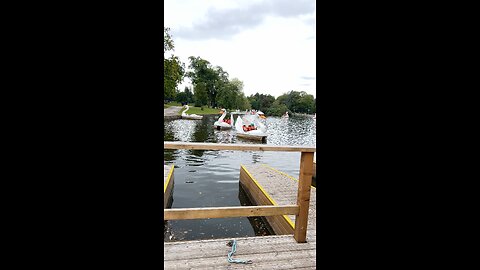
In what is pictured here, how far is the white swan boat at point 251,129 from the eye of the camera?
16688 millimetres

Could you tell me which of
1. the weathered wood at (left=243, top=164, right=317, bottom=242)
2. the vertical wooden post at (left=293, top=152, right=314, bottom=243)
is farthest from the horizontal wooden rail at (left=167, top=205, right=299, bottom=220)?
the weathered wood at (left=243, top=164, right=317, bottom=242)

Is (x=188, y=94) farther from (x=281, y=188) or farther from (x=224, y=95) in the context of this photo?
(x=281, y=188)

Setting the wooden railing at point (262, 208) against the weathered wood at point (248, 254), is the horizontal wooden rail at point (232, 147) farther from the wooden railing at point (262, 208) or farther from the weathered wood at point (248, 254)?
the weathered wood at point (248, 254)

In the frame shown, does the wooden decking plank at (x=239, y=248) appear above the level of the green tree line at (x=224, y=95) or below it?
below

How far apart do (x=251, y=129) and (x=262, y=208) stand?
1574 centimetres

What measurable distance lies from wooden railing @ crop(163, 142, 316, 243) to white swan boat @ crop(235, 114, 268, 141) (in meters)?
14.5

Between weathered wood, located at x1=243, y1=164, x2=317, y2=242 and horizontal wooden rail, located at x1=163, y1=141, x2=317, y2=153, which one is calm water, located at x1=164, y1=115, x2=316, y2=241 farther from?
horizontal wooden rail, located at x1=163, y1=141, x2=317, y2=153

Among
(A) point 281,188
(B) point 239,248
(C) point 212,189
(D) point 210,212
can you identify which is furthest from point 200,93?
(D) point 210,212

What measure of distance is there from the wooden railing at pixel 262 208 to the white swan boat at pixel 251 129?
14.5 meters

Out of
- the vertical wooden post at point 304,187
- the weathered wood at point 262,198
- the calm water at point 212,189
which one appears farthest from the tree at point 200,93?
the vertical wooden post at point 304,187

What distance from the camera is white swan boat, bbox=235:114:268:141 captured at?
16688mm
